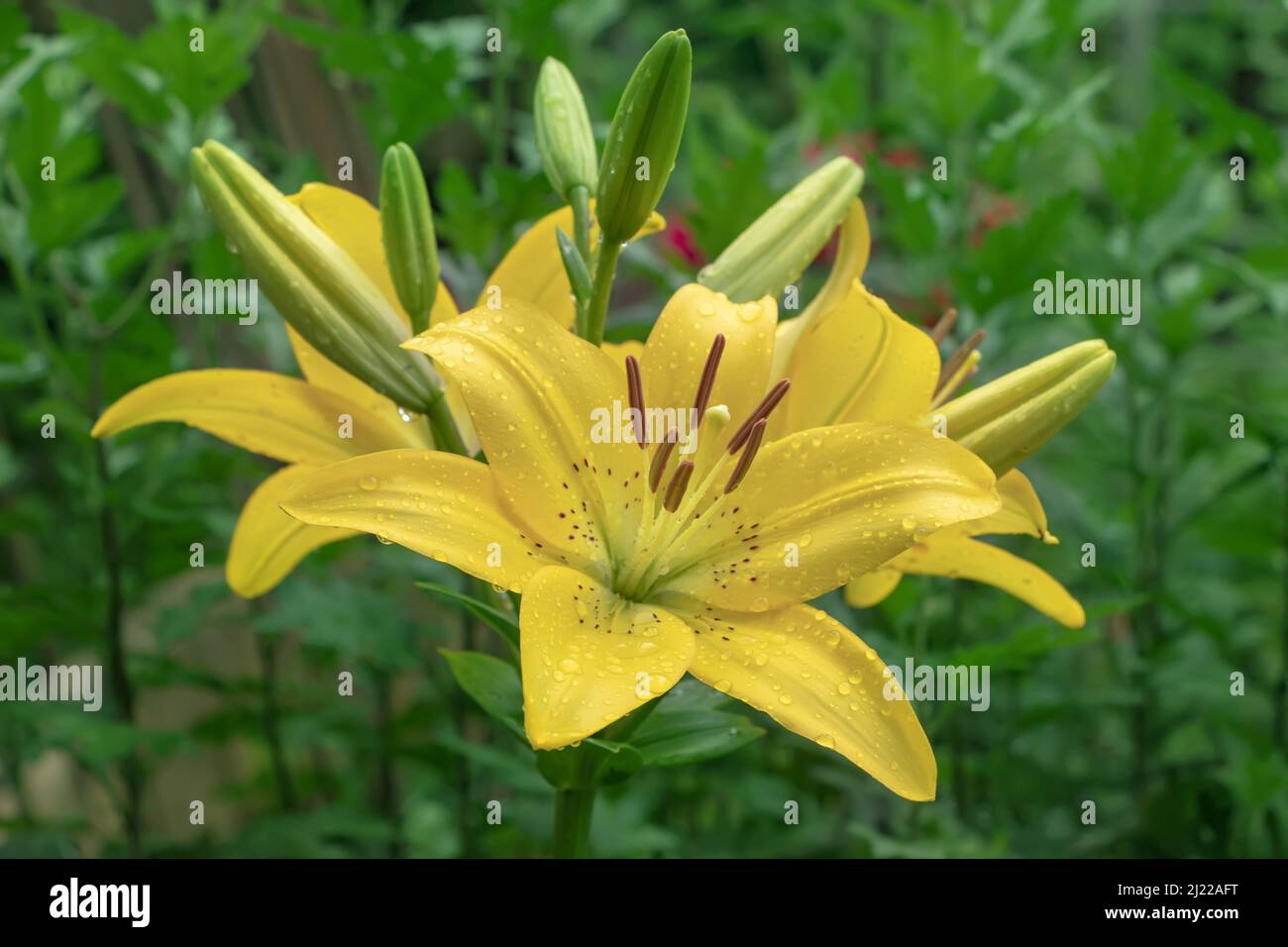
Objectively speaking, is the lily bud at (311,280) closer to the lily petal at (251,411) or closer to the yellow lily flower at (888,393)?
the lily petal at (251,411)

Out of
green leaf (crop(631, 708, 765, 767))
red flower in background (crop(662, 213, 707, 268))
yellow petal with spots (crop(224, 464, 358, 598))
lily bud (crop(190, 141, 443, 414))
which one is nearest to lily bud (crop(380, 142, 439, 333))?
lily bud (crop(190, 141, 443, 414))

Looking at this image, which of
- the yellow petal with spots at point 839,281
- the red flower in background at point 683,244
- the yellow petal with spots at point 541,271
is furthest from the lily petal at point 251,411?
the red flower in background at point 683,244

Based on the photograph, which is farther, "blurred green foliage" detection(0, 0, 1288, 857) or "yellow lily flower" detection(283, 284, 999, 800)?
"blurred green foliage" detection(0, 0, 1288, 857)

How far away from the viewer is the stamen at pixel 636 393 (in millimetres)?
509

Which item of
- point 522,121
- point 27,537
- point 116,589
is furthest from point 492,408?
point 27,537

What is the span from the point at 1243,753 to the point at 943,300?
0.46 meters

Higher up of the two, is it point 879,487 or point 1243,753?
point 879,487

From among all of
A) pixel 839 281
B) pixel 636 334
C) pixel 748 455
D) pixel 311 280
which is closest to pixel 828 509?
pixel 748 455

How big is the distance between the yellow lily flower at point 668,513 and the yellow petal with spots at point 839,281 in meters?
A: 0.05

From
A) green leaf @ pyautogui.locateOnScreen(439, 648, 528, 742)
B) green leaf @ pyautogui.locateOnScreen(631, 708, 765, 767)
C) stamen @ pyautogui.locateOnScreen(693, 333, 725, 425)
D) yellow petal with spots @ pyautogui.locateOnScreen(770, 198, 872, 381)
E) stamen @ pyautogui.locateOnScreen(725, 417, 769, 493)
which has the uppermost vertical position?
yellow petal with spots @ pyautogui.locateOnScreen(770, 198, 872, 381)

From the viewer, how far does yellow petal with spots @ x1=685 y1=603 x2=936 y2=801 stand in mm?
460

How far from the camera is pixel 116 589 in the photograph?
2.93 feet

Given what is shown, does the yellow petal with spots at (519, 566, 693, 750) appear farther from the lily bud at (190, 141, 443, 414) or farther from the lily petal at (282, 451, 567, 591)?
the lily bud at (190, 141, 443, 414)
